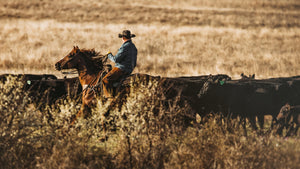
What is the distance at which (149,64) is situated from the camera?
20438 mm

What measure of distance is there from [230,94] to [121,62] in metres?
3.00

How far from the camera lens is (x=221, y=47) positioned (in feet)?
81.8

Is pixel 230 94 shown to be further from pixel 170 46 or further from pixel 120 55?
pixel 170 46

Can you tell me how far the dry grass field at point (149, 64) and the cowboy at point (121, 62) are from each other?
1.01 m

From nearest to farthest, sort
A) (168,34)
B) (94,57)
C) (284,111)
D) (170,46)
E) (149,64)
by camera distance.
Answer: (94,57)
(284,111)
(149,64)
(170,46)
(168,34)

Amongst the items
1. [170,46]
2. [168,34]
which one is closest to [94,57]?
[170,46]

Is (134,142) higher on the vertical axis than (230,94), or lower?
lower

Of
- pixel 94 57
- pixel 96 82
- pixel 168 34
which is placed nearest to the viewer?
pixel 96 82

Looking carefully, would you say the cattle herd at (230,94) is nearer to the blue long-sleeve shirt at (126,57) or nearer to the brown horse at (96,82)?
the brown horse at (96,82)

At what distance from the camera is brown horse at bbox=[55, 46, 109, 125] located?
32.5ft

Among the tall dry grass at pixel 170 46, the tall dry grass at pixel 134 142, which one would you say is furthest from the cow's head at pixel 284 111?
the tall dry grass at pixel 170 46

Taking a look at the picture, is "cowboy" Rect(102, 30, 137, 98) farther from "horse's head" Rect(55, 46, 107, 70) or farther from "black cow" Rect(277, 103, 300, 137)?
"black cow" Rect(277, 103, 300, 137)

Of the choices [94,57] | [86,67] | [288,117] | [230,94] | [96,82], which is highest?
[94,57]

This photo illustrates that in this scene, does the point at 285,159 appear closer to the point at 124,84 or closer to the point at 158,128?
the point at 158,128
